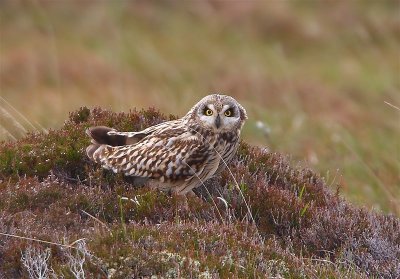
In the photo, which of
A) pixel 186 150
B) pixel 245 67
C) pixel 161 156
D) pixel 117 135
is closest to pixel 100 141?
pixel 117 135

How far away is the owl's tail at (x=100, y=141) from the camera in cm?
756

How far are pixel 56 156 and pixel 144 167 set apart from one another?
2.38 feet

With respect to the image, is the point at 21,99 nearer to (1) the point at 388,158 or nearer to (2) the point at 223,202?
(1) the point at 388,158

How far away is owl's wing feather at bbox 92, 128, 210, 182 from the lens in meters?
7.31

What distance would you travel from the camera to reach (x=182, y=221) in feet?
22.6

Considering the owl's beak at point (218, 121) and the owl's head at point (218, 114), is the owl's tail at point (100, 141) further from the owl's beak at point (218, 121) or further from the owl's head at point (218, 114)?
the owl's beak at point (218, 121)

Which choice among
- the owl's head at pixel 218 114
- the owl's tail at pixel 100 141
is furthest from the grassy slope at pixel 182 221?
the owl's head at pixel 218 114

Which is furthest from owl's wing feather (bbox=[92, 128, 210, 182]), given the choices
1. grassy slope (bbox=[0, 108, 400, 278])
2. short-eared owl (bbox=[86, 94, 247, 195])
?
grassy slope (bbox=[0, 108, 400, 278])

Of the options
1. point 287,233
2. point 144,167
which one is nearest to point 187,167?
point 144,167

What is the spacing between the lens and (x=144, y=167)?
740 centimetres

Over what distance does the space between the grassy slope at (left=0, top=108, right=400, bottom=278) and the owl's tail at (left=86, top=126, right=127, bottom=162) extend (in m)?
0.12

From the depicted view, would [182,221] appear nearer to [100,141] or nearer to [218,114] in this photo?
[218,114]

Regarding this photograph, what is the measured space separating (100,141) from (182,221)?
3.82 ft

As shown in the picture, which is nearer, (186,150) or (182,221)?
(182,221)
